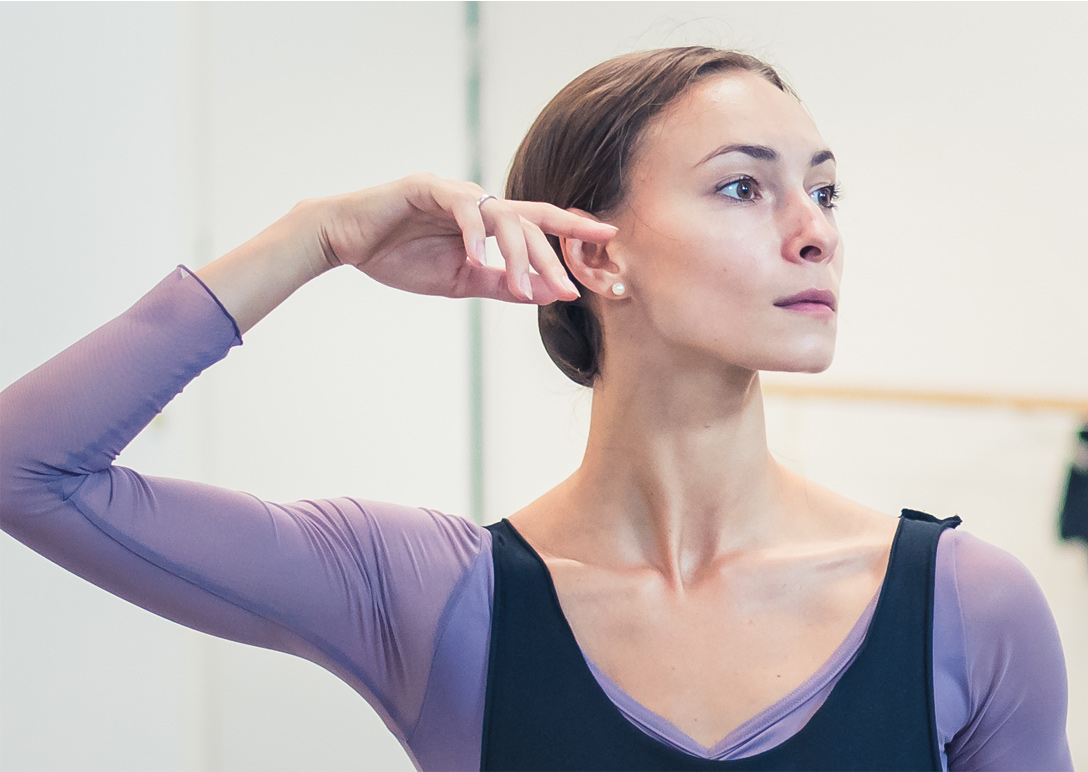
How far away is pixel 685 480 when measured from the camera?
45.7 inches

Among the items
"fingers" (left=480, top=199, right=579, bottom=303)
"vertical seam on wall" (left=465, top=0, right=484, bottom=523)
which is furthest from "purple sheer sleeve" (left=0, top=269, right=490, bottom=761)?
"vertical seam on wall" (left=465, top=0, right=484, bottom=523)

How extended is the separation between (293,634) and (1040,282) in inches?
65.7

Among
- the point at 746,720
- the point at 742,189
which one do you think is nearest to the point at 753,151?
the point at 742,189

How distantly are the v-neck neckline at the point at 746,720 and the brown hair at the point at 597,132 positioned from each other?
39 cm

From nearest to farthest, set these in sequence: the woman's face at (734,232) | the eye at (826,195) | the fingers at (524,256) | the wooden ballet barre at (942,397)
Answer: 1. the fingers at (524,256)
2. the woman's face at (734,232)
3. the eye at (826,195)
4. the wooden ballet barre at (942,397)

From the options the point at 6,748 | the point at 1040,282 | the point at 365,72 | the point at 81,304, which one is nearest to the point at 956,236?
the point at 1040,282

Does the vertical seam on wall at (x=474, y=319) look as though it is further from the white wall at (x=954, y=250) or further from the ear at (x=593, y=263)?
the ear at (x=593, y=263)

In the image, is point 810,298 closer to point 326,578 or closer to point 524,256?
point 524,256

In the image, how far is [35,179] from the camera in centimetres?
196

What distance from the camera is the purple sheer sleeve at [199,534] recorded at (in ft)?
3.17

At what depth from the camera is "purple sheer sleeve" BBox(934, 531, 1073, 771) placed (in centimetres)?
101

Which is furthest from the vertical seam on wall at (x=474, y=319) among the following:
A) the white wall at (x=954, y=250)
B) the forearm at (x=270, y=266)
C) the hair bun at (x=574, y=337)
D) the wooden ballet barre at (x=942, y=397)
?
→ the forearm at (x=270, y=266)

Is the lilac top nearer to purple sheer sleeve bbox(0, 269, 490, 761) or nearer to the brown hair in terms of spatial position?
purple sheer sleeve bbox(0, 269, 490, 761)

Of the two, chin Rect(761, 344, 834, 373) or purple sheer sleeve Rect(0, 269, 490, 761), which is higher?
chin Rect(761, 344, 834, 373)
